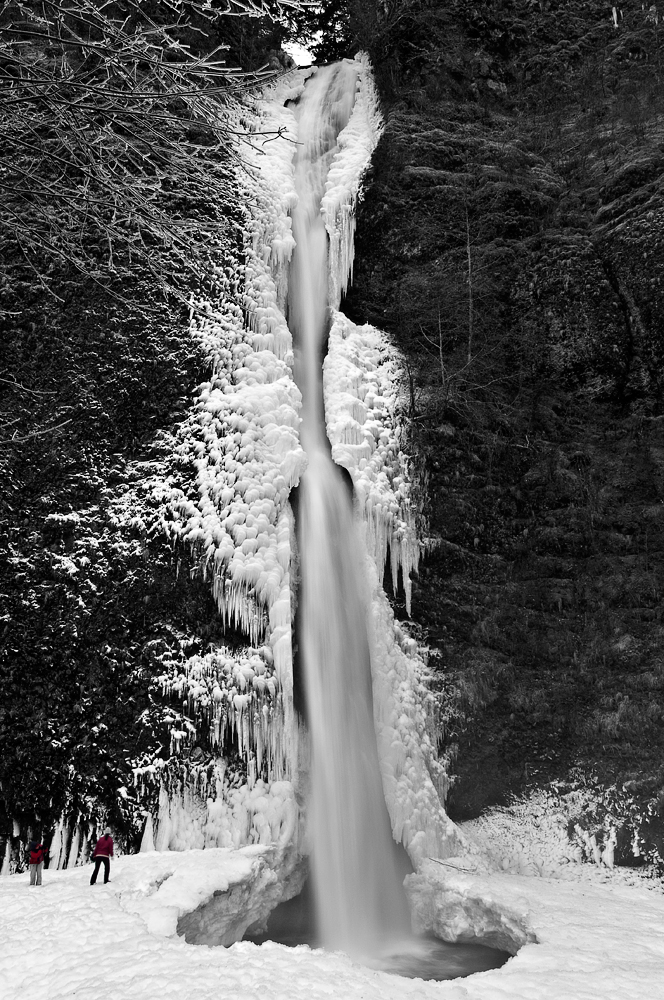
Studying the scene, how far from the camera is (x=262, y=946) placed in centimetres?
510

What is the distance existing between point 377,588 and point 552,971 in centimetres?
437

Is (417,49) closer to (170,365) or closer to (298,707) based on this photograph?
(170,365)

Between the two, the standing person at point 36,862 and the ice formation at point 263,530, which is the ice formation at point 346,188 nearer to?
the ice formation at point 263,530

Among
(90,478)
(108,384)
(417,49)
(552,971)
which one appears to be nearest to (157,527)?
(90,478)

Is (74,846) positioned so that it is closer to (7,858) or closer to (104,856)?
(7,858)

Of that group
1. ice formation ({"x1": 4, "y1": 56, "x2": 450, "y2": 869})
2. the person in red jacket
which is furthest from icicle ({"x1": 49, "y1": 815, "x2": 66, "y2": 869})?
the person in red jacket

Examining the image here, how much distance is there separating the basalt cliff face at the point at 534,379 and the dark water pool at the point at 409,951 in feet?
5.92

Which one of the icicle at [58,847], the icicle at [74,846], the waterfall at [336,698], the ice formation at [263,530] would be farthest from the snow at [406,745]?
the icicle at [58,847]

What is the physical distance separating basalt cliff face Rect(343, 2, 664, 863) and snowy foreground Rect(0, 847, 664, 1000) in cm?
159

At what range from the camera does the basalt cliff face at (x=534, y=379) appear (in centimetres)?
874

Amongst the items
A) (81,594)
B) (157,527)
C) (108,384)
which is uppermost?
(108,384)

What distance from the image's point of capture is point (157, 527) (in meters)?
8.50

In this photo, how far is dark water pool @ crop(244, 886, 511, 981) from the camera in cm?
630

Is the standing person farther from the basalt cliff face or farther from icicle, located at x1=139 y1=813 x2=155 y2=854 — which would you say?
the basalt cliff face
